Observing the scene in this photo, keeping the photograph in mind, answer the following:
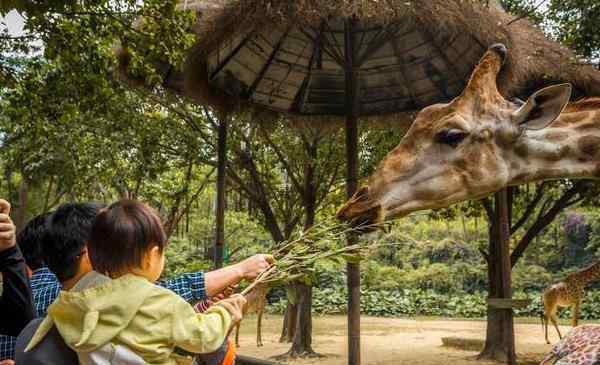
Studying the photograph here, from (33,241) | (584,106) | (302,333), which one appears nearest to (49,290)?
(33,241)

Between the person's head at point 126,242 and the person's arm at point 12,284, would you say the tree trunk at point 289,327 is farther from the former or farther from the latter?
the person's head at point 126,242

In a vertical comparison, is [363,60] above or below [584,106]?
above

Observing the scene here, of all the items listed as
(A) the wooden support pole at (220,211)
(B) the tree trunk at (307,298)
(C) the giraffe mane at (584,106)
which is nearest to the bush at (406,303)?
(B) the tree trunk at (307,298)

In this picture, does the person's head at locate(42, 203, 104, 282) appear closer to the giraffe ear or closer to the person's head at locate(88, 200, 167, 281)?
the person's head at locate(88, 200, 167, 281)

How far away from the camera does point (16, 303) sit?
188 cm

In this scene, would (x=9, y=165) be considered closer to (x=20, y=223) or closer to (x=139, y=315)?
(x=20, y=223)

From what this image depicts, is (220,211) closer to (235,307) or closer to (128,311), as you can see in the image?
(235,307)

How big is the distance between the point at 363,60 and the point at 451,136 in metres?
4.05

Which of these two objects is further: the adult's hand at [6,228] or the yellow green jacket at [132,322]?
the adult's hand at [6,228]

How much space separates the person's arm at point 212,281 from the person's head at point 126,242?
0.46 metres

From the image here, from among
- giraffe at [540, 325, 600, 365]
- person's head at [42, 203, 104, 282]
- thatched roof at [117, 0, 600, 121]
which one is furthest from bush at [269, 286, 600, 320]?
person's head at [42, 203, 104, 282]

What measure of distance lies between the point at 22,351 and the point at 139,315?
308 millimetres

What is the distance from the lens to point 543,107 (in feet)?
7.70

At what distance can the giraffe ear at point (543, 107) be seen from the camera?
228 centimetres
